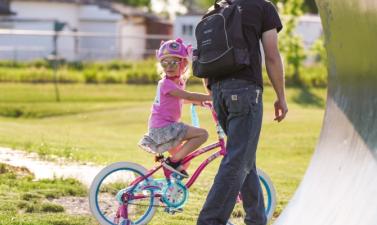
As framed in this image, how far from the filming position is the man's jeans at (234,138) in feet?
22.6

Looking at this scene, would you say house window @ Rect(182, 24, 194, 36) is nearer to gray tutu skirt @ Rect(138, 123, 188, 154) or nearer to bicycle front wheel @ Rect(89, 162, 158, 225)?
bicycle front wheel @ Rect(89, 162, 158, 225)

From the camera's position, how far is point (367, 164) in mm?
6316

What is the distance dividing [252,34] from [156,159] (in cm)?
161

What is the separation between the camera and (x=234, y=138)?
6.90 m

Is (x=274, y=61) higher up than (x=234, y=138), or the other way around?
(x=274, y=61)

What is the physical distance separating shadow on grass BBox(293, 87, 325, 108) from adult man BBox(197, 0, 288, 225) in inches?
851

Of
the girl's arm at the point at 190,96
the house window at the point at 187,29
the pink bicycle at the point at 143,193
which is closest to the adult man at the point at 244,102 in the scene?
the girl's arm at the point at 190,96

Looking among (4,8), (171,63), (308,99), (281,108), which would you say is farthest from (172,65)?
(4,8)

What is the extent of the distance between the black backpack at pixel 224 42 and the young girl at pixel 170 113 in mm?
1037

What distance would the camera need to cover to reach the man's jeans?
6.89 meters

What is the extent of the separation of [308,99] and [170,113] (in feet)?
74.5

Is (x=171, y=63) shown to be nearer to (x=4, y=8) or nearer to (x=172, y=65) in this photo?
(x=172, y=65)

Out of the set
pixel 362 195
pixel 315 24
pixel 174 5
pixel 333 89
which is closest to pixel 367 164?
pixel 362 195

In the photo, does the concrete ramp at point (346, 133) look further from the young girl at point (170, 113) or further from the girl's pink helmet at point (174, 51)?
the girl's pink helmet at point (174, 51)
